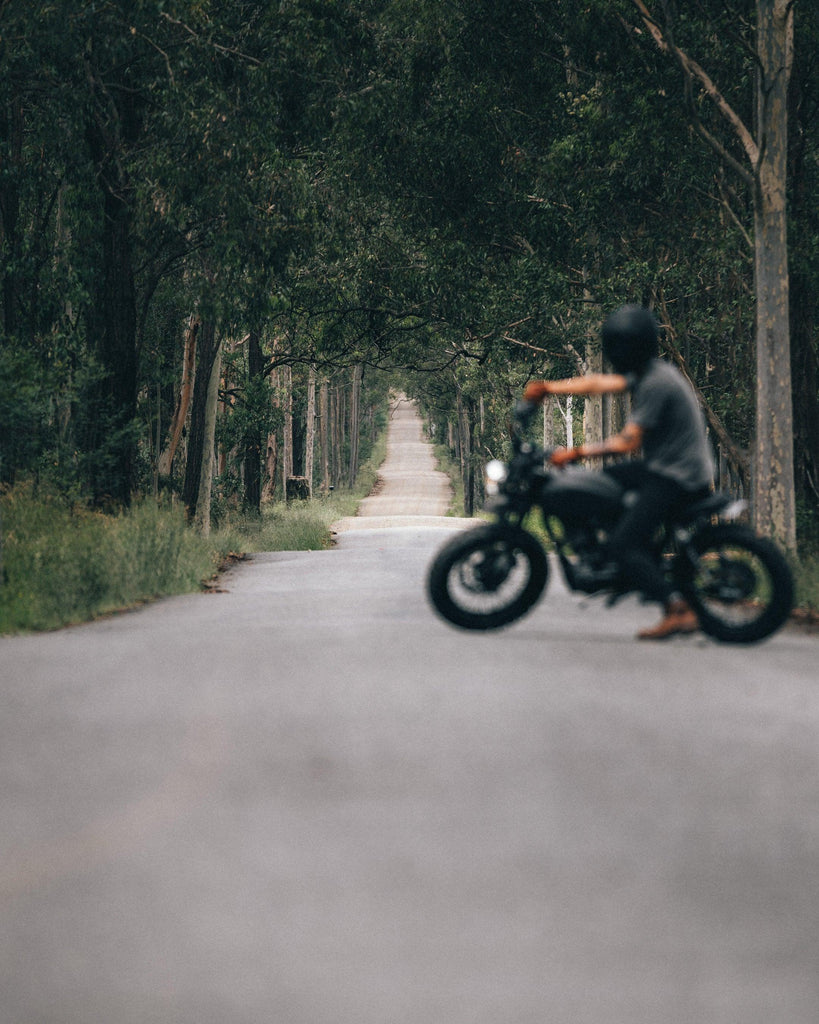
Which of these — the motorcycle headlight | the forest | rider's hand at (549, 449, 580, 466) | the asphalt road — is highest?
the forest

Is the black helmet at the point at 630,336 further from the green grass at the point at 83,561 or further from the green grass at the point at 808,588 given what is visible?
the green grass at the point at 83,561

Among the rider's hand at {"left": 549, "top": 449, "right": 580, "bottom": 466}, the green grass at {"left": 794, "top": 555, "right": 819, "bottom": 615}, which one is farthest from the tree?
the rider's hand at {"left": 549, "top": 449, "right": 580, "bottom": 466}

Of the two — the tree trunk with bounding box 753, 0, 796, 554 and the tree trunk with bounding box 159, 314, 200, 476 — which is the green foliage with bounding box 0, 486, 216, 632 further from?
the tree trunk with bounding box 159, 314, 200, 476

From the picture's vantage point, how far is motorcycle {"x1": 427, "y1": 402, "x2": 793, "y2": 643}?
451 centimetres

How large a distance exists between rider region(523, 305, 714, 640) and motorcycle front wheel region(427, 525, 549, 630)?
1.46 ft

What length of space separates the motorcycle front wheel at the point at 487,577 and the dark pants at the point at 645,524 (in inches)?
18.6

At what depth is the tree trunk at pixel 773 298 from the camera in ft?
40.6

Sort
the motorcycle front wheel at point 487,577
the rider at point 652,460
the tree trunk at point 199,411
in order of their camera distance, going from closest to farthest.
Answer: the rider at point 652,460 → the motorcycle front wheel at point 487,577 → the tree trunk at point 199,411

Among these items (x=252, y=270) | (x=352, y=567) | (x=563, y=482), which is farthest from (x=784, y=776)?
(x=252, y=270)

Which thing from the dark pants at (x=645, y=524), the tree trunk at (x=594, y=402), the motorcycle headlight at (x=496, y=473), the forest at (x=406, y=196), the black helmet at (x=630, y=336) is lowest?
the dark pants at (x=645, y=524)

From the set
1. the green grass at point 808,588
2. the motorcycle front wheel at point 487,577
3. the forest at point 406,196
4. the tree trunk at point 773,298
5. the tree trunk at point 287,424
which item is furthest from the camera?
the tree trunk at point 287,424

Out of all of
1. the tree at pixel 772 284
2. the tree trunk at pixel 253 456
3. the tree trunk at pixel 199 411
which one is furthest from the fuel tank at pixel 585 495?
the tree trunk at pixel 253 456

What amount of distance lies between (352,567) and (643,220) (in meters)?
13.2

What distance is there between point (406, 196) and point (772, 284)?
1207cm
